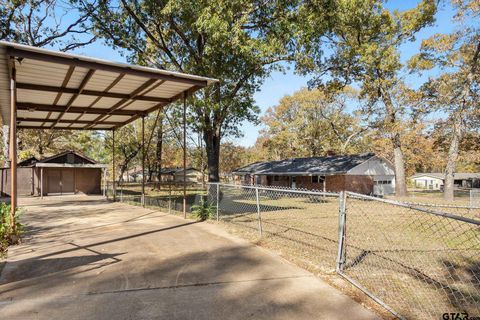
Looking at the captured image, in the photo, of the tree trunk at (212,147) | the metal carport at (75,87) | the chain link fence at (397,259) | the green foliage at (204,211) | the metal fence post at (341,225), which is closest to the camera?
the chain link fence at (397,259)

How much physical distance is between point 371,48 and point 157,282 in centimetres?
1744

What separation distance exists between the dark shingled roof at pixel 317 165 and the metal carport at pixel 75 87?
18.3 m

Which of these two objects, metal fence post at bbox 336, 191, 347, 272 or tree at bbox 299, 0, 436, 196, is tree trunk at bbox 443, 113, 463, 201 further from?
metal fence post at bbox 336, 191, 347, 272

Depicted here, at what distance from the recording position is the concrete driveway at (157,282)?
3.46 m

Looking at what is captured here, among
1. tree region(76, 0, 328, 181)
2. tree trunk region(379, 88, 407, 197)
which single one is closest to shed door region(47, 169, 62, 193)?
tree region(76, 0, 328, 181)

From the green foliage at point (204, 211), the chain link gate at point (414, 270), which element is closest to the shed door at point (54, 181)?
the green foliage at point (204, 211)

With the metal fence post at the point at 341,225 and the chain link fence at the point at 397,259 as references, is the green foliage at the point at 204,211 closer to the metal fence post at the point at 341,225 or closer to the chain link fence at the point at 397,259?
the chain link fence at the point at 397,259

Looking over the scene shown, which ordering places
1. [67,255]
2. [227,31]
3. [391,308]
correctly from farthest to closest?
[227,31] < [67,255] < [391,308]

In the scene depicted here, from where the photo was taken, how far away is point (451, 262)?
5895 mm

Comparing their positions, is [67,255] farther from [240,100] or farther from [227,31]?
[240,100]

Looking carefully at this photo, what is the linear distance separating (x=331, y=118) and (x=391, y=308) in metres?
36.6

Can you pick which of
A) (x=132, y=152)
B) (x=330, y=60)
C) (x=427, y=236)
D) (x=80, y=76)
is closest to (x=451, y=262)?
(x=427, y=236)

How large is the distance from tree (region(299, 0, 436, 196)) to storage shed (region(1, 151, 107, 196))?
678 inches

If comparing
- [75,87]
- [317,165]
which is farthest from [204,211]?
[317,165]
